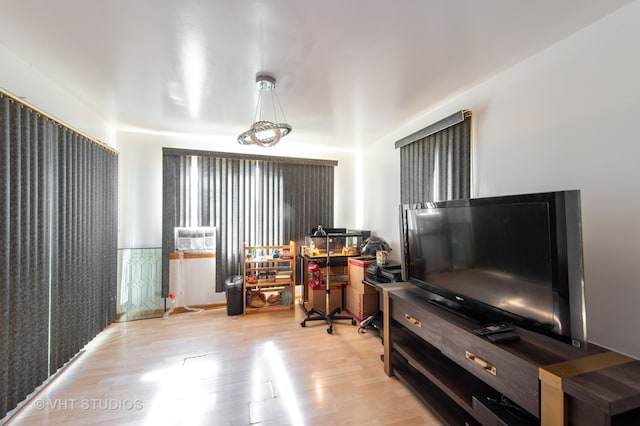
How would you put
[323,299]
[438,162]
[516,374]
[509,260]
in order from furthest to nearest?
[323,299]
[438,162]
[509,260]
[516,374]

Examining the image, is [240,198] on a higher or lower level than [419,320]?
higher

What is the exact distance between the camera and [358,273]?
10.2 ft

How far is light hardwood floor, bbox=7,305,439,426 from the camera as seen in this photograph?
1635mm

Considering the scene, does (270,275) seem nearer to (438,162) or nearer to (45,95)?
(438,162)

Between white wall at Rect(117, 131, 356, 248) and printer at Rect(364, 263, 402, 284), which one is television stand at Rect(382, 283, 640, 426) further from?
white wall at Rect(117, 131, 356, 248)

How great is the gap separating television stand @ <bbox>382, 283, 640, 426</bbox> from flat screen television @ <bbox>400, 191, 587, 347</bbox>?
0.12 meters

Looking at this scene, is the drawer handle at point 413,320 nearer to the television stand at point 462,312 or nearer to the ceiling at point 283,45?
the television stand at point 462,312

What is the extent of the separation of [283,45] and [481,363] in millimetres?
2193

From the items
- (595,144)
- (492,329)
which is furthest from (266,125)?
(595,144)

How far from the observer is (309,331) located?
2.86m

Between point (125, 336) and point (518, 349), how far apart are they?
140 inches

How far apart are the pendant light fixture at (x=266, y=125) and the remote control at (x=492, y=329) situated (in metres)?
1.87

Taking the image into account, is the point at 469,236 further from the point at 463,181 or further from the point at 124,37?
the point at 124,37

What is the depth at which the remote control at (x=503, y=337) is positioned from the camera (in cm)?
120
